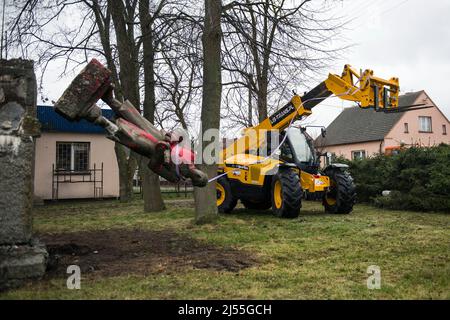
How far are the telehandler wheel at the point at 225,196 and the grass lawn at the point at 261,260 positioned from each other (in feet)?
6.12

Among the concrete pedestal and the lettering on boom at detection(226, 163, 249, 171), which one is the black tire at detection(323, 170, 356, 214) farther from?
the concrete pedestal

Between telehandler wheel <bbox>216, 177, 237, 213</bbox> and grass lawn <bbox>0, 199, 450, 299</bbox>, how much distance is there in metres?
1.87

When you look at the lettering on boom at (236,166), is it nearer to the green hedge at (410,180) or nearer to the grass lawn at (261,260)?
the grass lawn at (261,260)

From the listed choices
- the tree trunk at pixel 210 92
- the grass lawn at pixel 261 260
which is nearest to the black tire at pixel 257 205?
the grass lawn at pixel 261 260

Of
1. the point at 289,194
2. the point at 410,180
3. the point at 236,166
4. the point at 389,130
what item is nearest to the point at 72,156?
the point at 236,166

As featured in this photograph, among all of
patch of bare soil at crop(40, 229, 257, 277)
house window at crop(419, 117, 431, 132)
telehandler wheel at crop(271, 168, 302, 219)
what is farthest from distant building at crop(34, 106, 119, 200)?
house window at crop(419, 117, 431, 132)

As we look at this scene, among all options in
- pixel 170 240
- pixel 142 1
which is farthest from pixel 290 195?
A: pixel 142 1

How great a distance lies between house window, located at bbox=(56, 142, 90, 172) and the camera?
19500mm

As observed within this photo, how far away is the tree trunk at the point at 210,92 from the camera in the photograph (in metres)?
9.51

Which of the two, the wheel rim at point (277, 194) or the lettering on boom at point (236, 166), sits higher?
the lettering on boom at point (236, 166)
